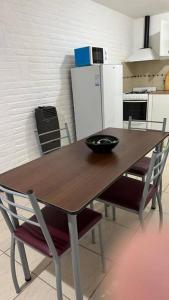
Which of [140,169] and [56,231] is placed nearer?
[56,231]

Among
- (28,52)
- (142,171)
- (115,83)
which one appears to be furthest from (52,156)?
(115,83)

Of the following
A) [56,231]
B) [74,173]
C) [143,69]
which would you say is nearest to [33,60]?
[74,173]

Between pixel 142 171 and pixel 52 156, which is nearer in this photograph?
pixel 52 156

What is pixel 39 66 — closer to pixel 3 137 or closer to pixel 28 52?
pixel 28 52

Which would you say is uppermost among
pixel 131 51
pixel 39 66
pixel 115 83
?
pixel 131 51

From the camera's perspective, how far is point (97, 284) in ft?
4.83

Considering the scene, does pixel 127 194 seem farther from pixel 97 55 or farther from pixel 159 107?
pixel 159 107

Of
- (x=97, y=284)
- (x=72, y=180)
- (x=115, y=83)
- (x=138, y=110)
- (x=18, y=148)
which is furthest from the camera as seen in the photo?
(x=138, y=110)

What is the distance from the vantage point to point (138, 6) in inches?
152

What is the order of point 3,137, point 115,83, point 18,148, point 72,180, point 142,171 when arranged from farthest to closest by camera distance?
point 115,83, point 18,148, point 3,137, point 142,171, point 72,180

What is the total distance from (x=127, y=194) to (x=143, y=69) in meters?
3.95

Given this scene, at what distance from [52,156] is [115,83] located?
82.5 inches

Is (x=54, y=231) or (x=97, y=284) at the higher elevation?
(x=54, y=231)

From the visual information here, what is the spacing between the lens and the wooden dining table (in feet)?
3.52
